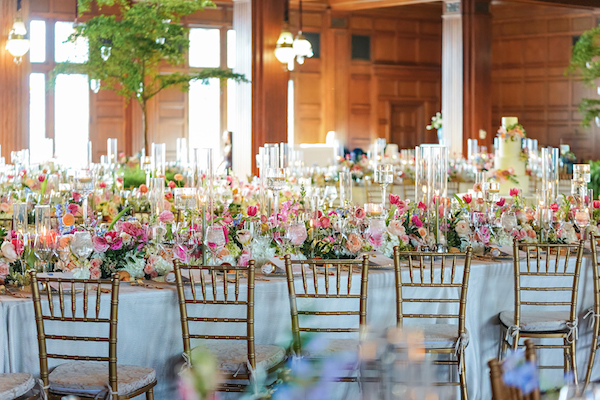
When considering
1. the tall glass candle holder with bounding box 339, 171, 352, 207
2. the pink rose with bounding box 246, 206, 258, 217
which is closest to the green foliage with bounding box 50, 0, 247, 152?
the tall glass candle holder with bounding box 339, 171, 352, 207

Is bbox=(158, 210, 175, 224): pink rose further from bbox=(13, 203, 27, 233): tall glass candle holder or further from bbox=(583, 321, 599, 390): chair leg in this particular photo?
bbox=(583, 321, 599, 390): chair leg

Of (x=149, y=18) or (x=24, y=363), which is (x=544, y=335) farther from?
(x=149, y=18)

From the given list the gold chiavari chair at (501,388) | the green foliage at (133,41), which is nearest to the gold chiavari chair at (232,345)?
the gold chiavari chair at (501,388)

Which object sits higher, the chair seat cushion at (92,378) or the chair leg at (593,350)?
the chair seat cushion at (92,378)

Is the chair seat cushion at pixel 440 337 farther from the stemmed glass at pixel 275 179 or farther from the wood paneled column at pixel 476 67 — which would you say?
the wood paneled column at pixel 476 67

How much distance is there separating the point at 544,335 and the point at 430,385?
327 centimetres

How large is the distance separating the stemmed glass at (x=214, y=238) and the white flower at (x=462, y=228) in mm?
1394

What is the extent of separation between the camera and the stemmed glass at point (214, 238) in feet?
12.0

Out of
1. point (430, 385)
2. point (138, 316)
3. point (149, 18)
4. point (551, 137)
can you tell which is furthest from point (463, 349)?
point (551, 137)

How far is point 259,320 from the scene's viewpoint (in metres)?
3.61

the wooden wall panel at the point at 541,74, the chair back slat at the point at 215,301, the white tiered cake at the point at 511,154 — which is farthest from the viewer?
the wooden wall panel at the point at 541,74

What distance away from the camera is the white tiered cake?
8750 millimetres

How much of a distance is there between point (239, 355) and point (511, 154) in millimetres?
6337

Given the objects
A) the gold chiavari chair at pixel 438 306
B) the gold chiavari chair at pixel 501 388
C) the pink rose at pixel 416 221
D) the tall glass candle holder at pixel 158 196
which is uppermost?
the tall glass candle holder at pixel 158 196
